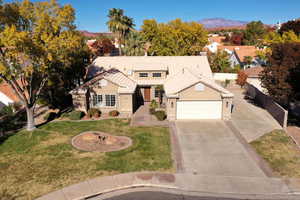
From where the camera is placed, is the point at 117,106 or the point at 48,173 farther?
the point at 117,106

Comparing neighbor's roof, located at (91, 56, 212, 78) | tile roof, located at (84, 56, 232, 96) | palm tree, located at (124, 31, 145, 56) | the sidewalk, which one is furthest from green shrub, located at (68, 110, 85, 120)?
palm tree, located at (124, 31, 145, 56)

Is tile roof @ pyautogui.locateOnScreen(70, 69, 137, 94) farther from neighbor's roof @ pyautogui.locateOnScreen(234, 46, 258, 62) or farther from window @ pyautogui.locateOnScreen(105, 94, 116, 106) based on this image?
neighbor's roof @ pyautogui.locateOnScreen(234, 46, 258, 62)

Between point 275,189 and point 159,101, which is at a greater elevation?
point 159,101

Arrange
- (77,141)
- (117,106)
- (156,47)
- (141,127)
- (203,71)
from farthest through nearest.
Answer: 1. (156,47)
2. (203,71)
3. (117,106)
4. (141,127)
5. (77,141)

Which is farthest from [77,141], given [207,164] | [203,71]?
[203,71]

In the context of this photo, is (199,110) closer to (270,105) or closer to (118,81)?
(270,105)

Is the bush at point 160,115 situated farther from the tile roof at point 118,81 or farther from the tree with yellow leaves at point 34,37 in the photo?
the tree with yellow leaves at point 34,37

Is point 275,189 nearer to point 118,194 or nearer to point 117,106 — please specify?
point 118,194
